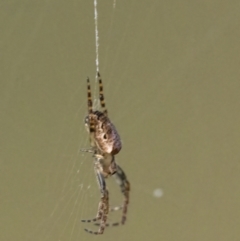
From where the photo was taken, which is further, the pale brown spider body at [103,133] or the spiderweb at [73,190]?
the spiderweb at [73,190]

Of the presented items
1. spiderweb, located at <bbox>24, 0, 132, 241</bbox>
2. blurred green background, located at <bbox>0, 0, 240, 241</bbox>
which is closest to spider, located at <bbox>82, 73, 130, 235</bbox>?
spiderweb, located at <bbox>24, 0, 132, 241</bbox>

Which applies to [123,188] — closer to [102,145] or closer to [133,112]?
[102,145]

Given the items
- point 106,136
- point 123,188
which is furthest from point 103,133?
point 123,188

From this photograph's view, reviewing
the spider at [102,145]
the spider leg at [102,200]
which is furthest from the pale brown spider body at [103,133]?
the spider leg at [102,200]

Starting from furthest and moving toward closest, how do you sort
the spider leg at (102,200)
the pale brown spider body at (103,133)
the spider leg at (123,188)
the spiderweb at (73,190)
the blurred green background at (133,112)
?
the blurred green background at (133,112) → the spider leg at (123,188) → the spiderweb at (73,190) → the spider leg at (102,200) → the pale brown spider body at (103,133)

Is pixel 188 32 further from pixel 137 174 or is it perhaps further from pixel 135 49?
pixel 137 174

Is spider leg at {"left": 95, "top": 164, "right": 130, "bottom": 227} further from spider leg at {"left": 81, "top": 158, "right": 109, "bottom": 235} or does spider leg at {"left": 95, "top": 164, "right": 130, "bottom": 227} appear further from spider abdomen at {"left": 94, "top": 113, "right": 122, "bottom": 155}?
spider abdomen at {"left": 94, "top": 113, "right": 122, "bottom": 155}

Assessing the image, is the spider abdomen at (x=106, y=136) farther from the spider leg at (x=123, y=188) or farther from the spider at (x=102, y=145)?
the spider leg at (x=123, y=188)

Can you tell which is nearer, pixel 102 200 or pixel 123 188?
pixel 102 200

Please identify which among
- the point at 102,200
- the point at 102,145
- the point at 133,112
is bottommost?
the point at 102,200
